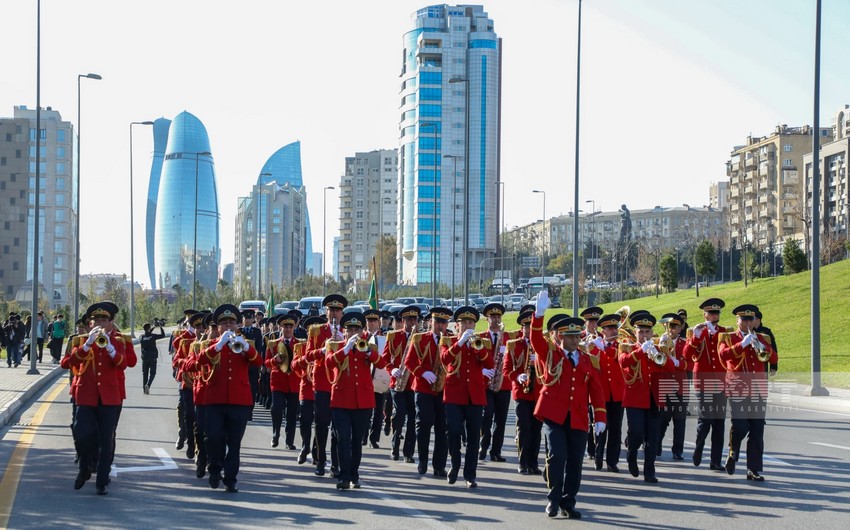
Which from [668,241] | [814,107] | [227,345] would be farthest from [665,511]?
[668,241]

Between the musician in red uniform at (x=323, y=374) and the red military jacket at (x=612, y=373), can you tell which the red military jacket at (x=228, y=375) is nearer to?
the musician in red uniform at (x=323, y=374)

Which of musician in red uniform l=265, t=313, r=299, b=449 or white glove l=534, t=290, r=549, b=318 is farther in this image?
musician in red uniform l=265, t=313, r=299, b=449

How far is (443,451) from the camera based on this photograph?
12523 millimetres

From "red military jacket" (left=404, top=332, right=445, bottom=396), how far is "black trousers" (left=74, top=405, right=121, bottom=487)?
3.40m

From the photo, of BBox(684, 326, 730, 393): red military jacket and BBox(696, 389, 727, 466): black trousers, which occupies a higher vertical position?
BBox(684, 326, 730, 393): red military jacket

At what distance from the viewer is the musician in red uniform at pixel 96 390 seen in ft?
36.5

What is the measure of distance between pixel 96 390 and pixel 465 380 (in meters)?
4.02

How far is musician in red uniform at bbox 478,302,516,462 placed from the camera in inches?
502

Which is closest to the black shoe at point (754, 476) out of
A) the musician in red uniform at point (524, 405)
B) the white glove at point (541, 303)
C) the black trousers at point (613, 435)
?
the black trousers at point (613, 435)

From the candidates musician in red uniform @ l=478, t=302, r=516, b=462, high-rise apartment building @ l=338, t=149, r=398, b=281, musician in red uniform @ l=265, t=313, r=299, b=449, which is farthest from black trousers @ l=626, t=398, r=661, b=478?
high-rise apartment building @ l=338, t=149, r=398, b=281

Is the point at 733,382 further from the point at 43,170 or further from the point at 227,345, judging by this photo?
the point at 43,170

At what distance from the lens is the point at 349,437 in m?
11.4

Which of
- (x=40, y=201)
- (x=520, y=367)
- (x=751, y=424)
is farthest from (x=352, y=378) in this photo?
(x=40, y=201)

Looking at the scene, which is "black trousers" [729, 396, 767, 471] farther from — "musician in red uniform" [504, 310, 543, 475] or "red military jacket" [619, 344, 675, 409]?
"musician in red uniform" [504, 310, 543, 475]
